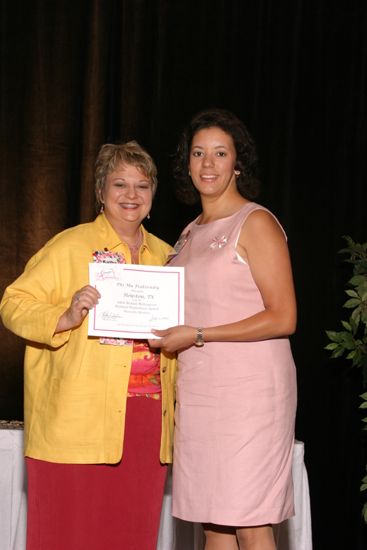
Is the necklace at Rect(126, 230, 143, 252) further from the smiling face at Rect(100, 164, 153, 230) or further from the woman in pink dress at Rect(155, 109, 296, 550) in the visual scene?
the woman in pink dress at Rect(155, 109, 296, 550)

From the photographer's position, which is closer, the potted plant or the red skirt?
the red skirt

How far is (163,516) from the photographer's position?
349 cm

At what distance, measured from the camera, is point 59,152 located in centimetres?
370

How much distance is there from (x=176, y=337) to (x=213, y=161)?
609mm

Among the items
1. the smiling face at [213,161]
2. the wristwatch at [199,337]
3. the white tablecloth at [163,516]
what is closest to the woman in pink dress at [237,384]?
the wristwatch at [199,337]

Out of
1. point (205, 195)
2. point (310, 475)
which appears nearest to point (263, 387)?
point (205, 195)

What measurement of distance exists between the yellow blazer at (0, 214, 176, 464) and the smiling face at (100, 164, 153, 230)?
16 centimetres

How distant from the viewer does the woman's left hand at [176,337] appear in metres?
2.58

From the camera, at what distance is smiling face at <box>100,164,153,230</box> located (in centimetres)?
286

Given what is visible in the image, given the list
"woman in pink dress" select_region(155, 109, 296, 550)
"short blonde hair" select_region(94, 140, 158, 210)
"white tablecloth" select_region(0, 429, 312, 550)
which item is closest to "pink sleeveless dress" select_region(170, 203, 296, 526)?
"woman in pink dress" select_region(155, 109, 296, 550)

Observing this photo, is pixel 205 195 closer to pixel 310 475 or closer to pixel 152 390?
pixel 152 390

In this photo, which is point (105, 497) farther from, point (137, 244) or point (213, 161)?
point (213, 161)

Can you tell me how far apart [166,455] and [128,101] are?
5.42 feet
